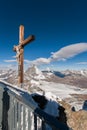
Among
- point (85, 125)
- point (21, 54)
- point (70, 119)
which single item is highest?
point (21, 54)

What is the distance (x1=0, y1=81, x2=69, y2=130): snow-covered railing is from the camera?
10.6 ft

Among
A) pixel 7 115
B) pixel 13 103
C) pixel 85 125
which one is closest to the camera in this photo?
pixel 13 103

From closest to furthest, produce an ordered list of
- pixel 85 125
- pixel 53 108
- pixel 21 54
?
pixel 53 108 < pixel 21 54 < pixel 85 125

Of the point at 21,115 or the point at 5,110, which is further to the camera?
the point at 5,110

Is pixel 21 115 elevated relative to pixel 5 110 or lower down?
elevated

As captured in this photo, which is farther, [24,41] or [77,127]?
[77,127]

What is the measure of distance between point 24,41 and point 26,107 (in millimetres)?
7573

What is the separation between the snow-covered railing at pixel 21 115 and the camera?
322 centimetres

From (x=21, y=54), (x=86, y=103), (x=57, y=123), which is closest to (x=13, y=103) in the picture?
(x=57, y=123)

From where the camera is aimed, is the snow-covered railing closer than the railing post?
Yes

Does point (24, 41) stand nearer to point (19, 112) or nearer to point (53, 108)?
point (53, 108)

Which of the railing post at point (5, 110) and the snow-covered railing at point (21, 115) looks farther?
the railing post at point (5, 110)

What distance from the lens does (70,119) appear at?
47.3 feet

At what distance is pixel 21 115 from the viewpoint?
4812 mm
